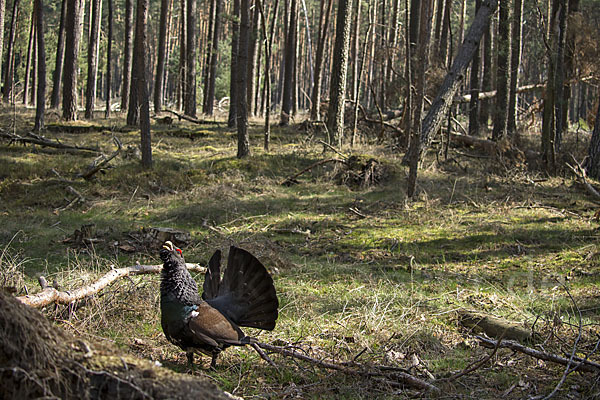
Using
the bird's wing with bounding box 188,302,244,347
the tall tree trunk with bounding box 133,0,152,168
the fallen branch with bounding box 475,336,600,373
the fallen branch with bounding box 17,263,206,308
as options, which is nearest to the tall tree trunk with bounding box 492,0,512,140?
the tall tree trunk with bounding box 133,0,152,168

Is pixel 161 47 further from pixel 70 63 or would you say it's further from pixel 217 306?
pixel 217 306

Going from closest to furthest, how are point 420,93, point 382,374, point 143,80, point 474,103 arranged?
point 382,374 → point 420,93 → point 143,80 → point 474,103

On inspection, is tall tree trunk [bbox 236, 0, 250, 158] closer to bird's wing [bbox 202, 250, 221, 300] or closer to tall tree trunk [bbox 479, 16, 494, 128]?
bird's wing [bbox 202, 250, 221, 300]

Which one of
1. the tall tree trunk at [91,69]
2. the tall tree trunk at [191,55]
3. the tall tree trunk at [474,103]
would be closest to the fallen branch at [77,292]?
the tall tree trunk at [474,103]

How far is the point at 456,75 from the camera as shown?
12.3m

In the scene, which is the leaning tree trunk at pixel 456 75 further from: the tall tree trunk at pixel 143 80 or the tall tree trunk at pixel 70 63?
the tall tree trunk at pixel 70 63

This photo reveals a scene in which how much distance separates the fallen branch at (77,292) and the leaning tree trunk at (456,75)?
845 centimetres

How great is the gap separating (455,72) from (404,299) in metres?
8.38

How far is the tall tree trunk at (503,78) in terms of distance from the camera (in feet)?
50.1

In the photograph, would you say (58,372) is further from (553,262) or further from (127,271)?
(553,262)

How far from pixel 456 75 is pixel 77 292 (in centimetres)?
1050

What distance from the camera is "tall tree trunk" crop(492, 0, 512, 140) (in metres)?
15.3

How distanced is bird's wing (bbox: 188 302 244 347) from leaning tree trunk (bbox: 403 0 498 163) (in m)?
9.29

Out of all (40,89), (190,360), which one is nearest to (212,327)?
(190,360)
